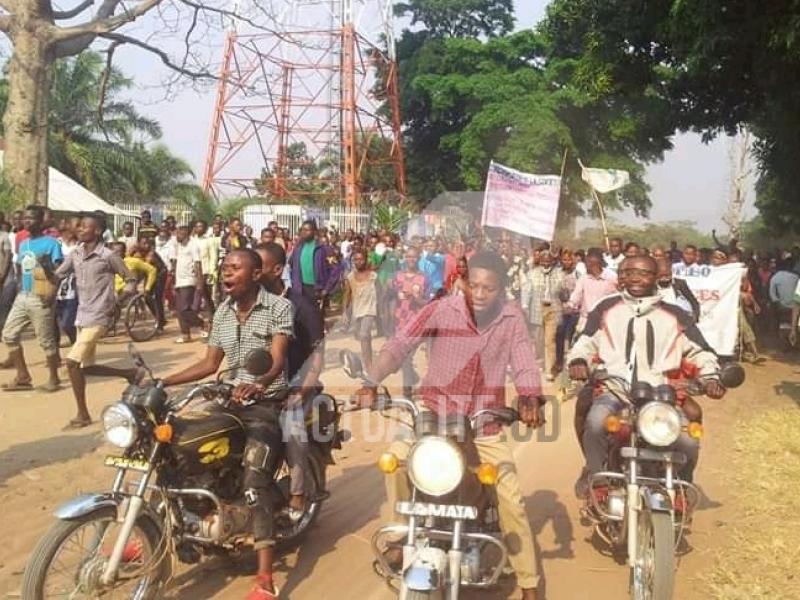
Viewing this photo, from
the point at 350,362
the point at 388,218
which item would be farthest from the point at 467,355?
the point at 388,218

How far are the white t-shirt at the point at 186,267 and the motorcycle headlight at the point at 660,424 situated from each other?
929 cm

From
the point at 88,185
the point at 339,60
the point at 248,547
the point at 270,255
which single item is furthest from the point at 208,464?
the point at 339,60

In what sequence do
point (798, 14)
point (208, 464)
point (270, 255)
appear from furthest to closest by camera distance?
1. point (798, 14)
2. point (270, 255)
3. point (208, 464)

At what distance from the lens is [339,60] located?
111 feet

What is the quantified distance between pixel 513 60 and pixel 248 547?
106ft

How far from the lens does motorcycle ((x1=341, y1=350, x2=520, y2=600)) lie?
10.6 feet

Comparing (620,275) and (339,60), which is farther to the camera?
(339,60)

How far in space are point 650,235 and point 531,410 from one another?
50.4 meters

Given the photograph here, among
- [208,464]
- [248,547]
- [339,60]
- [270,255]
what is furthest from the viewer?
[339,60]

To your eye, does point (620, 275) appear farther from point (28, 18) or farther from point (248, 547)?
point (28, 18)

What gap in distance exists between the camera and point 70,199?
22.4m

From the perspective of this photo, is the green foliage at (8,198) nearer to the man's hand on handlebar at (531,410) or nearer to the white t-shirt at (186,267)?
the white t-shirt at (186,267)

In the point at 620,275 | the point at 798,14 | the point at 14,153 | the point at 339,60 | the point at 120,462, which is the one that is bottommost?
the point at 120,462

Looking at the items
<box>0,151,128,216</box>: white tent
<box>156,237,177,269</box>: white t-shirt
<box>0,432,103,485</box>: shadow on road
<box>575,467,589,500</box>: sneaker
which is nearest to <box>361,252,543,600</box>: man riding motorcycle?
<box>575,467,589,500</box>: sneaker
